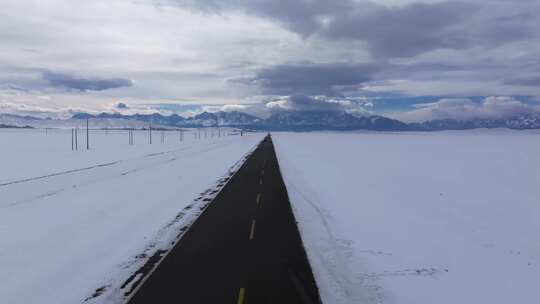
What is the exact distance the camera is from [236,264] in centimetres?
986

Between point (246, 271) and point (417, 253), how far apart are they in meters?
4.87

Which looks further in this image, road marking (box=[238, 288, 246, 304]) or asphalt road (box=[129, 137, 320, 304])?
asphalt road (box=[129, 137, 320, 304])

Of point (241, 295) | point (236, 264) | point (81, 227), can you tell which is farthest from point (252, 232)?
point (81, 227)

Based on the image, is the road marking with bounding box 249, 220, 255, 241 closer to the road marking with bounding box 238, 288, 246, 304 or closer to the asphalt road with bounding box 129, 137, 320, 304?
the asphalt road with bounding box 129, 137, 320, 304

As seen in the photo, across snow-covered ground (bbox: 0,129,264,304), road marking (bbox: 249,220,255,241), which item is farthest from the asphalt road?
snow-covered ground (bbox: 0,129,264,304)

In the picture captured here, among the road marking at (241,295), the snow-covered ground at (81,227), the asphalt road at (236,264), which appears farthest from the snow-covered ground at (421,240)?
the snow-covered ground at (81,227)

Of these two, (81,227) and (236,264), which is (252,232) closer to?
(236,264)

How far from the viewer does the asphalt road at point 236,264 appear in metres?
8.00

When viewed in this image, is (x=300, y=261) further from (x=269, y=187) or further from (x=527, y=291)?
(x=269, y=187)

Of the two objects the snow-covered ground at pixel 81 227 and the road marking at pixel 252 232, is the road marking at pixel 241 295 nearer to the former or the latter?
the snow-covered ground at pixel 81 227

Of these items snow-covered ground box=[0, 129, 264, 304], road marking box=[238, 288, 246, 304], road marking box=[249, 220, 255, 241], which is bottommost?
snow-covered ground box=[0, 129, 264, 304]

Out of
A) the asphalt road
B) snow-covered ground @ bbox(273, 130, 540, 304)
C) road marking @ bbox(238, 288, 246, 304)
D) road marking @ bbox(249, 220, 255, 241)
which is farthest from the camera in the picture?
road marking @ bbox(249, 220, 255, 241)

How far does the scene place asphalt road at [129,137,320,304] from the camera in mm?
8000

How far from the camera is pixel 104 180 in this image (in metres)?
→ 25.6
